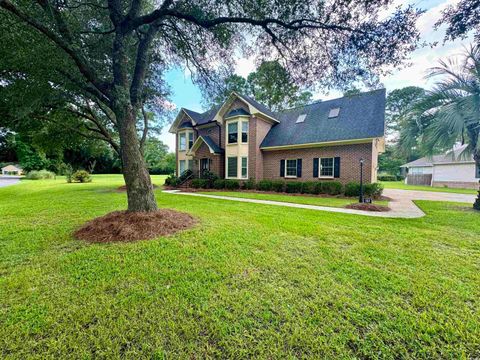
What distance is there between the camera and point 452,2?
502 centimetres

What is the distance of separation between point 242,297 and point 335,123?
14508 millimetres

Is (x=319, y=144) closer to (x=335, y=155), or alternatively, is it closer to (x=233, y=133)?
(x=335, y=155)

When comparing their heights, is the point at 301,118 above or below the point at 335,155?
above

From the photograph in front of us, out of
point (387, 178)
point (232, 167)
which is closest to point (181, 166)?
point (232, 167)

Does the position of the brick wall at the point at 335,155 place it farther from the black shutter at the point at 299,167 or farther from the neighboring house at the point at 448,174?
the neighboring house at the point at 448,174

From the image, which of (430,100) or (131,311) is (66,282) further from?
(430,100)

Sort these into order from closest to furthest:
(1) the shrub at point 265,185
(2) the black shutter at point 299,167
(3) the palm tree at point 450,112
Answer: (3) the palm tree at point 450,112, (1) the shrub at point 265,185, (2) the black shutter at point 299,167

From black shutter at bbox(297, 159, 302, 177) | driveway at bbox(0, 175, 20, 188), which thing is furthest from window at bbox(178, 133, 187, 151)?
driveway at bbox(0, 175, 20, 188)

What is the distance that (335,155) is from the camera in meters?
13.5

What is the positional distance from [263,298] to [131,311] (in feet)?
4.96

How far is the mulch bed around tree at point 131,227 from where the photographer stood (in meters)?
4.59

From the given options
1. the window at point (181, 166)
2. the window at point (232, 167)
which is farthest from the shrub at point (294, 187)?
the window at point (181, 166)

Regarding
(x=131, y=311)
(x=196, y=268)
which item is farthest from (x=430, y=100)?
Result: (x=131, y=311)

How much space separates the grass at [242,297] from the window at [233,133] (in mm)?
12504
